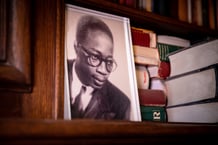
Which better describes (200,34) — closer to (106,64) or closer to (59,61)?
(106,64)

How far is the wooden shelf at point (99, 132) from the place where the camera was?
1.63 ft

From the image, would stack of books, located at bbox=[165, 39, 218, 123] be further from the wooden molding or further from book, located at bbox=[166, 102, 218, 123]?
the wooden molding

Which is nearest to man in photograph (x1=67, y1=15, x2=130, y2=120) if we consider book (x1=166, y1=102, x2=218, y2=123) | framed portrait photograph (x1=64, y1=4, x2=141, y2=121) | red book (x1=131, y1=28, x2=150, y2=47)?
framed portrait photograph (x1=64, y1=4, x2=141, y2=121)

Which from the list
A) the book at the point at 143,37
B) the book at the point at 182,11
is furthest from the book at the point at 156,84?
the book at the point at 182,11

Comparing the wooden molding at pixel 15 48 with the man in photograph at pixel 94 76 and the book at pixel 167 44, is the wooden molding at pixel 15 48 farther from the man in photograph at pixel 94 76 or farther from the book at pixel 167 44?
the book at pixel 167 44

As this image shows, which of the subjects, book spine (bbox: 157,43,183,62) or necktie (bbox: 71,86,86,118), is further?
book spine (bbox: 157,43,183,62)

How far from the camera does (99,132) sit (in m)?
0.58

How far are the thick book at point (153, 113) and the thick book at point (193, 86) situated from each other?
64mm

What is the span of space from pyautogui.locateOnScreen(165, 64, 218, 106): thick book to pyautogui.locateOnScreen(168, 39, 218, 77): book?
19 mm

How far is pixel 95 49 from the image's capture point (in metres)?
0.86

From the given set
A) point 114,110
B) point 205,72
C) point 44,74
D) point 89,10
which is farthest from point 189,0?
point 44,74

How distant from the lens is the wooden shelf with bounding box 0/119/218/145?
50 centimetres

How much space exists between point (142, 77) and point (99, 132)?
0.46 metres

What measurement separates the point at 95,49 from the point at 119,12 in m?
0.15
